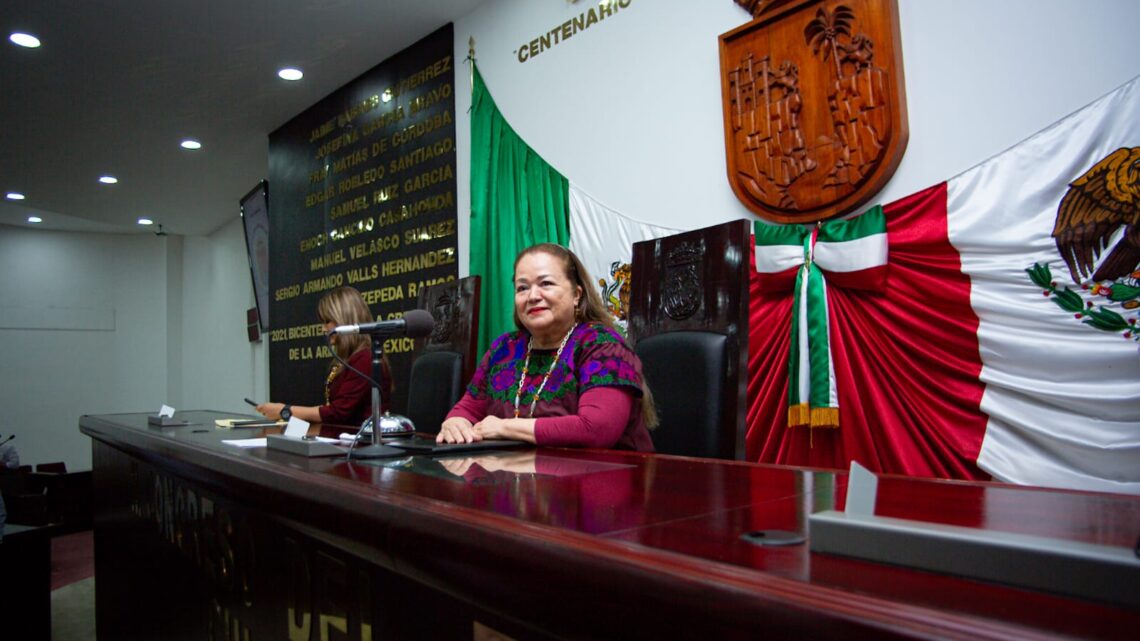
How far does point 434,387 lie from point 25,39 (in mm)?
3197

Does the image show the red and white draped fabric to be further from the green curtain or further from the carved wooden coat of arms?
the green curtain

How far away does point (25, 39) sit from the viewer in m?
3.85

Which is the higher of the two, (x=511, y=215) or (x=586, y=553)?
(x=511, y=215)

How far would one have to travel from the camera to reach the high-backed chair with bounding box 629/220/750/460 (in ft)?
5.30

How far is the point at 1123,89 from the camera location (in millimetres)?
1672

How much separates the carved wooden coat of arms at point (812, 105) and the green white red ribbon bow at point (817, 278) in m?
0.08

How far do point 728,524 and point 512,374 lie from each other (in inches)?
49.9

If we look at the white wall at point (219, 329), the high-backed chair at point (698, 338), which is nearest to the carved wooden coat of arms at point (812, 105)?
the high-backed chair at point (698, 338)

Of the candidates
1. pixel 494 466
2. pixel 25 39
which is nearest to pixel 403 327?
pixel 494 466

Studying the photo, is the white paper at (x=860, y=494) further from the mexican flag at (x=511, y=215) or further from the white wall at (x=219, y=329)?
the white wall at (x=219, y=329)

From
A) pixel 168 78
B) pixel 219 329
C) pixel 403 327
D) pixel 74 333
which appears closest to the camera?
pixel 403 327

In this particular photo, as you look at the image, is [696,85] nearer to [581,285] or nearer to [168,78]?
[581,285]

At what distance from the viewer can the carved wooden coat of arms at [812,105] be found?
2.10m

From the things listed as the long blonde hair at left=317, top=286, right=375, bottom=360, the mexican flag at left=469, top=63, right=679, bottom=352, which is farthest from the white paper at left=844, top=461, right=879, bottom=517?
the long blonde hair at left=317, top=286, right=375, bottom=360
